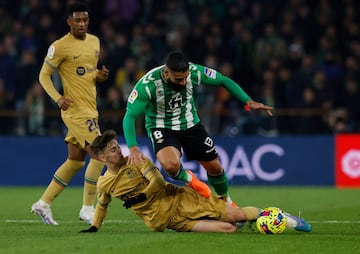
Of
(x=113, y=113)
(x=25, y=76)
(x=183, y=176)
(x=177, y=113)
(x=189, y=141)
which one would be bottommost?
(x=183, y=176)

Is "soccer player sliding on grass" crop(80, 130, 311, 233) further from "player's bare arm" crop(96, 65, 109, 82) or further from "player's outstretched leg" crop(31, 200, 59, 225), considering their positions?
"player's bare arm" crop(96, 65, 109, 82)

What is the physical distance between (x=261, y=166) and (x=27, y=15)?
713 centimetres

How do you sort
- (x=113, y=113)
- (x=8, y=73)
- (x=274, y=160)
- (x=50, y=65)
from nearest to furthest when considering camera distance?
1. (x=50, y=65)
2. (x=274, y=160)
3. (x=113, y=113)
4. (x=8, y=73)

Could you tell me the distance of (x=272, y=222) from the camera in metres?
10.1

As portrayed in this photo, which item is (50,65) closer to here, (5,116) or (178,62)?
(178,62)

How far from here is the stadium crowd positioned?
20406 mm

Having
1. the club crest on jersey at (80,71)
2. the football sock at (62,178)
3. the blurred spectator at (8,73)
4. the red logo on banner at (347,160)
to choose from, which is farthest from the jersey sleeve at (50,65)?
the blurred spectator at (8,73)

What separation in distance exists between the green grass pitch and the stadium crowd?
17.8 feet

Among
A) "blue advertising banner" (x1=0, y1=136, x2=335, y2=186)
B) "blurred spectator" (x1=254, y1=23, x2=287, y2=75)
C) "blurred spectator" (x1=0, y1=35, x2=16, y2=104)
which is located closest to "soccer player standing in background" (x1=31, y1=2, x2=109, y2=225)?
"blue advertising banner" (x1=0, y1=136, x2=335, y2=186)

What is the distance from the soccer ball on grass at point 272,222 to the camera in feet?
33.0

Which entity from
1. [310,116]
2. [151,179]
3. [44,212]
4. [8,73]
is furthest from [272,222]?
[8,73]

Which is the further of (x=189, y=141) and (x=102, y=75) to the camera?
(x=102, y=75)

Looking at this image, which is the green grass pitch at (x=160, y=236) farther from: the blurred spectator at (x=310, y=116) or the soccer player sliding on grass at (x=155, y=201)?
the blurred spectator at (x=310, y=116)

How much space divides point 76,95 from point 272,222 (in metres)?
3.19
